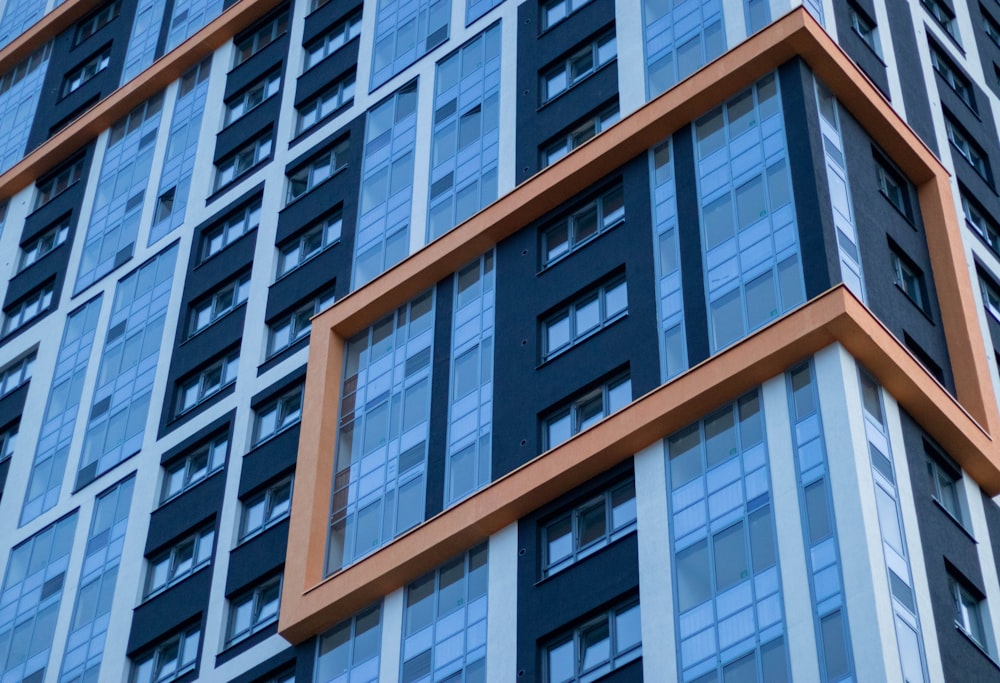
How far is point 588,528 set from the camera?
4472 centimetres

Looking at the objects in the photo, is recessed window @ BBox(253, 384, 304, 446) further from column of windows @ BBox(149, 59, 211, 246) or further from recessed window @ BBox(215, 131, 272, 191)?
column of windows @ BBox(149, 59, 211, 246)

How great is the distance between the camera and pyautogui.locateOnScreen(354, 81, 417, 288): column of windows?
5575 centimetres

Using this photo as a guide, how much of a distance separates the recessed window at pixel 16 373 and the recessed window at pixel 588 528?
89.6ft

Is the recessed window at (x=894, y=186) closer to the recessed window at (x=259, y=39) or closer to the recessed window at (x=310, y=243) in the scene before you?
the recessed window at (x=310, y=243)

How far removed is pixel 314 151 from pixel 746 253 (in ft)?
66.4

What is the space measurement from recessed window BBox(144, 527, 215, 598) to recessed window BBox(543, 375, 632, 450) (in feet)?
39.5

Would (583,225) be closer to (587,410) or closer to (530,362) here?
(530,362)

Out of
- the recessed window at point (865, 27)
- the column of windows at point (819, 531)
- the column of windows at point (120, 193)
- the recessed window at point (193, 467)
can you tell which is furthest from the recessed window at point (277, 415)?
the recessed window at point (865, 27)

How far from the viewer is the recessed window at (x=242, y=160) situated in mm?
64938

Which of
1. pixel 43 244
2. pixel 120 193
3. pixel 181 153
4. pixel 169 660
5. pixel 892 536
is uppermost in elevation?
pixel 43 244

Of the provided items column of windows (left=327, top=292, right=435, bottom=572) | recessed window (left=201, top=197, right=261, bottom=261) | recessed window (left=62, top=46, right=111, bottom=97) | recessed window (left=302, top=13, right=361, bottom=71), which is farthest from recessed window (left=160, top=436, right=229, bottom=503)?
recessed window (left=62, top=46, right=111, bottom=97)

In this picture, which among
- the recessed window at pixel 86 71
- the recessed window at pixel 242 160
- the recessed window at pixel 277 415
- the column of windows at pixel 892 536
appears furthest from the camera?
the recessed window at pixel 86 71

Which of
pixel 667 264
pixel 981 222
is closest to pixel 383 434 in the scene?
pixel 667 264

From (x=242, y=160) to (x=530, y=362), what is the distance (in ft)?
66.4
